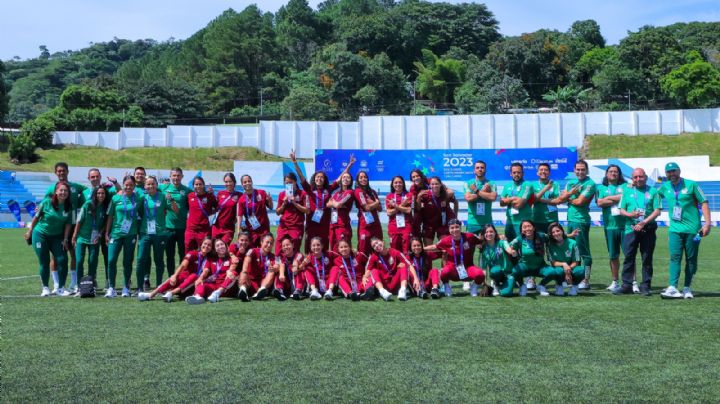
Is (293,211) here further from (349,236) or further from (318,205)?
(349,236)

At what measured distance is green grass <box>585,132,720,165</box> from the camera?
45.1 metres

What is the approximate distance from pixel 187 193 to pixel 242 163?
95.1 ft

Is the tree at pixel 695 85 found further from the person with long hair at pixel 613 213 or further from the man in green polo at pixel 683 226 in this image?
the man in green polo at pixel 683 226

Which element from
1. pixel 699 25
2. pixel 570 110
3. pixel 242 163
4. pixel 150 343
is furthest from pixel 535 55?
pixel 150 343

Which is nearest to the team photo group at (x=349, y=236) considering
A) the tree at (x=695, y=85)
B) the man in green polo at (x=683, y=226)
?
the man in green polo at (x=683, y=226)

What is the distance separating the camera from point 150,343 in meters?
6.25

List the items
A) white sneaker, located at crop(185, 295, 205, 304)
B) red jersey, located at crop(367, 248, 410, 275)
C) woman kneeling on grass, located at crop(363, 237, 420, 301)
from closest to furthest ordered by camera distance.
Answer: white sneaker, located at crop(185, 295, 205, 304), woman kneeling on grass, located at crop(363, 237, 420, 301), red jersey, located at crop(367, 248, 410, 275)

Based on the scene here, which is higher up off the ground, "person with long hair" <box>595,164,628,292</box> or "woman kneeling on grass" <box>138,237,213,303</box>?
"person with long hair" <box>595,164,628,292</box>

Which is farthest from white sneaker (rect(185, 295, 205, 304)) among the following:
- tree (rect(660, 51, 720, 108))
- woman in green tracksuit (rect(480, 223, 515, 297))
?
tree (rect(660, 51, 720, 108))

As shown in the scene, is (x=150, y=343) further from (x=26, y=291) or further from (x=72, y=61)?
(x=72, y=61)

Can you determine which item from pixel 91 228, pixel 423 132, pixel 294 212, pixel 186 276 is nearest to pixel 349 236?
pixel 294 212

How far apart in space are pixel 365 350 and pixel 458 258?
12.6ft

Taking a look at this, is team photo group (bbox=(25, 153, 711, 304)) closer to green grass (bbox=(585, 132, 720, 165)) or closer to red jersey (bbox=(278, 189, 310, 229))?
red jersey (bbox=(278, 189, 310, 229))

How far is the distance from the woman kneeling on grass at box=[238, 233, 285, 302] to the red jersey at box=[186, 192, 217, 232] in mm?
1039
